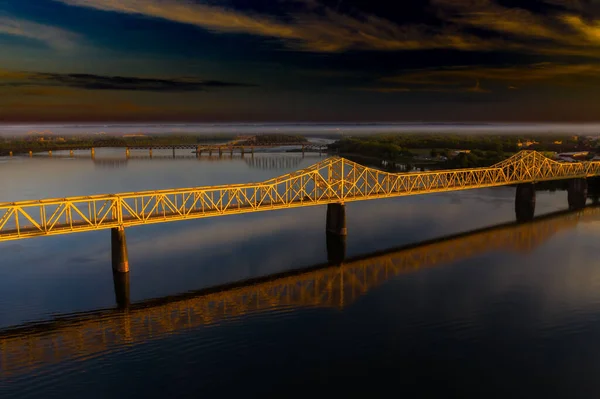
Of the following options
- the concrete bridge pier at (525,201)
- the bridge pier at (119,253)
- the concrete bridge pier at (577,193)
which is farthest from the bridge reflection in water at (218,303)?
the concrete bridge pier at (577,193)

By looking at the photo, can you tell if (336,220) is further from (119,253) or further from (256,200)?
(119,253)

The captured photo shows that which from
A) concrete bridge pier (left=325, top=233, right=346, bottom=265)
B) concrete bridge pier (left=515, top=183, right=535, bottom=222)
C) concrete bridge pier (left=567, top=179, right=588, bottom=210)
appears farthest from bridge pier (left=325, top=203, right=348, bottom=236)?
concrete bridge pier (left=567, top=179, right=588, bottom=210)

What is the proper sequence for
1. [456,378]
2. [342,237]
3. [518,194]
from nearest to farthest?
[456,378]
[342,237]
[518,194]

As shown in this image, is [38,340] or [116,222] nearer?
[38,340]

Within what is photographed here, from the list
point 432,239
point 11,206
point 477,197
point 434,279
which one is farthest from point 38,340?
point 477,197

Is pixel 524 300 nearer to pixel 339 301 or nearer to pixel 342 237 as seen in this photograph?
pixel 339 301

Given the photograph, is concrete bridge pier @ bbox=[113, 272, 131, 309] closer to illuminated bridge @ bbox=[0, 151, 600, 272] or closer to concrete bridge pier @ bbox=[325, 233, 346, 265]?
illuminated bridge @ bbox=[0, 151, 600, 272]

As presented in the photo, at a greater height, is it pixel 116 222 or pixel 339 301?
pixel 116 222

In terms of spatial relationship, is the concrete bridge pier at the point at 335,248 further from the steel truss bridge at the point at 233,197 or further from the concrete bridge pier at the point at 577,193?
the concrete bridge pier at the point at 577,193
